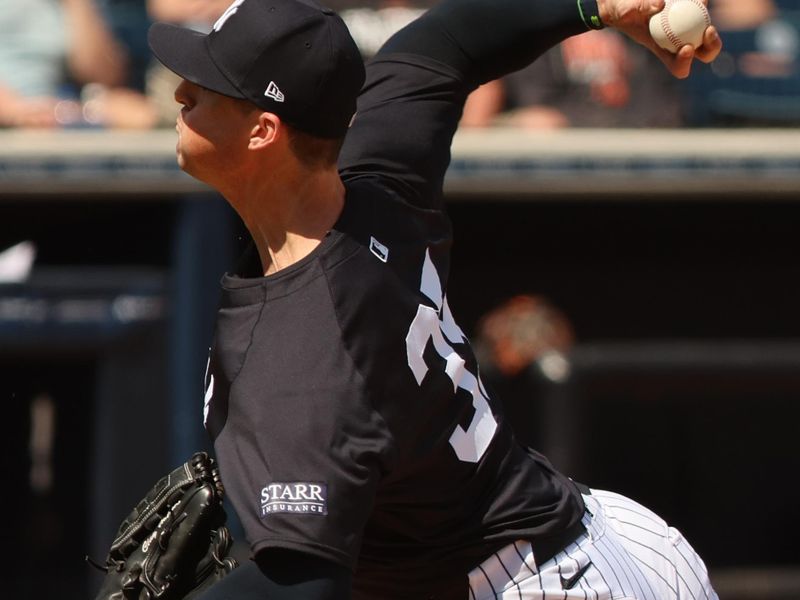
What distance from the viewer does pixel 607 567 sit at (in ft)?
7.66

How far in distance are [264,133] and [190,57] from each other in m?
0.15

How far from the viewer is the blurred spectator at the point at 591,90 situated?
6238 millimetres

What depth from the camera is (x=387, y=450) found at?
204 cm

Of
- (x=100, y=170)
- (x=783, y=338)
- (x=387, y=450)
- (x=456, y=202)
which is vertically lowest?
(x=783, y=338)

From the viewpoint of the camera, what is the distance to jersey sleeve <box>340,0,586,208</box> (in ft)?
8.11

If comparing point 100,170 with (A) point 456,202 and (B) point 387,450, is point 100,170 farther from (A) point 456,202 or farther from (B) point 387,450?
(B) point 387,450

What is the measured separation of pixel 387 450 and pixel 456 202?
14.6 ft

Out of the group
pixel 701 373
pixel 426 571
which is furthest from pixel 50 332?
pixel 426 571

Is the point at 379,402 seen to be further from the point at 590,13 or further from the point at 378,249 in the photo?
the point at 590,13

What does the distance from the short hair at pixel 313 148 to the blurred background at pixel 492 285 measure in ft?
12.0

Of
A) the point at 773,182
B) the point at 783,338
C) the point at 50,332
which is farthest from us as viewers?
the point at 783,338

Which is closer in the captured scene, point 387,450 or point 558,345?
point 387,450

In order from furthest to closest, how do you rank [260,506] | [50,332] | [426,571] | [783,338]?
[783,338], [50,332], [426,571], [260,506]

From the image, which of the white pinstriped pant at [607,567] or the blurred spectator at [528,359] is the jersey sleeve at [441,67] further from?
the blurred spectator at [528,359]
